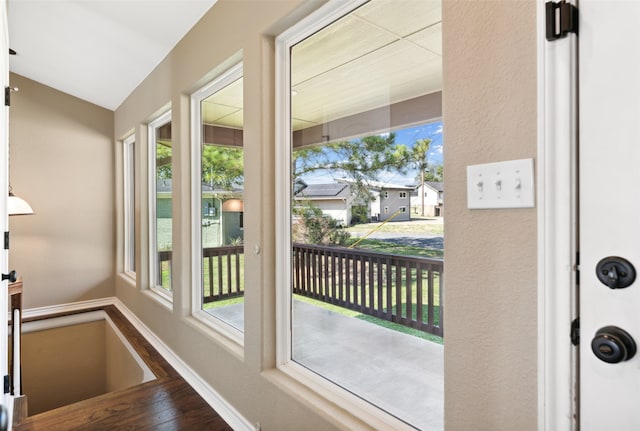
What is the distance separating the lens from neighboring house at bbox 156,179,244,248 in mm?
2287

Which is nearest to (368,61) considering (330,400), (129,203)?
(330,400)

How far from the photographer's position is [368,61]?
1.73 meters

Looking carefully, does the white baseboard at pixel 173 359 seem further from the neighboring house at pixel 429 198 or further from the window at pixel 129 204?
the neighboring house at pixel 429 198

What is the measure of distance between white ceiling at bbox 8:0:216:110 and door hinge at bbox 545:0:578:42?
1.97 metres

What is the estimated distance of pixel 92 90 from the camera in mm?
4082

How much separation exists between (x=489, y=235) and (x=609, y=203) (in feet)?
0.85

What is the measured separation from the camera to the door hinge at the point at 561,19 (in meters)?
0.82

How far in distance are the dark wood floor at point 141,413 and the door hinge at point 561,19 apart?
7.27 feet

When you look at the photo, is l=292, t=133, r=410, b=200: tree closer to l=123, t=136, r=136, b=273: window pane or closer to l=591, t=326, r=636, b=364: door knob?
l=591, t=326, r=636, b=364: door knob

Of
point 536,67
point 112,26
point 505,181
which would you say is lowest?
point 505,181

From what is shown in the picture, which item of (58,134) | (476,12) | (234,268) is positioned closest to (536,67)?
(476,12)

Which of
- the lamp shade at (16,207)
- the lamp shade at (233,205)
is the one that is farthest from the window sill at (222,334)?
the lamp shade at (16,207)

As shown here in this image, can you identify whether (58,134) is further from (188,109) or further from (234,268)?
(234,268)

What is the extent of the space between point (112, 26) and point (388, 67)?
7.12ft
